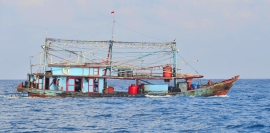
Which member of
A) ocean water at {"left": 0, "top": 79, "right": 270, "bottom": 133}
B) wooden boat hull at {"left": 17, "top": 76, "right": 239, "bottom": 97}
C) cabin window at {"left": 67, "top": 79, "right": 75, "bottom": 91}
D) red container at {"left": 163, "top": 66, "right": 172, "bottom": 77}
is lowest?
ocean water at {"left": 0, "top": 79, "right": 270, "bottom": 133}

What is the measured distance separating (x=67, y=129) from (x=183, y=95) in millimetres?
27296

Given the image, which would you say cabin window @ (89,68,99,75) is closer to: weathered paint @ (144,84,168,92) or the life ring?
the life ring

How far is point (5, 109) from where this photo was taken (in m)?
44.6

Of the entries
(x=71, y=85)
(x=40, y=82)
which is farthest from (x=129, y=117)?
(x=40, y=82)

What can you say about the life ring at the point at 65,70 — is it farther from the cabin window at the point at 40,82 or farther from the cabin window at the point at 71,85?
the cabin window at the point at 40,82

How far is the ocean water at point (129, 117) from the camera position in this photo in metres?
31.8

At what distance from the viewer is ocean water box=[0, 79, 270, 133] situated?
31781 mm

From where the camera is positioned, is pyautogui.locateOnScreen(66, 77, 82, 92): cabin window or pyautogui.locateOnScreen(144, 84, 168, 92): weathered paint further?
pyautogui.locateOnScreen(144, 84, 168, 92): weathered paint

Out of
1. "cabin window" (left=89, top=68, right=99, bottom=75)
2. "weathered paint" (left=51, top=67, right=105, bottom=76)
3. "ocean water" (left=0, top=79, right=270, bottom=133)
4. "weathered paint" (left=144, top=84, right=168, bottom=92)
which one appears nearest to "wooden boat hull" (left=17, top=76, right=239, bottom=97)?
"weathered paint" (left=144, top=84, right=168, bottom=92)

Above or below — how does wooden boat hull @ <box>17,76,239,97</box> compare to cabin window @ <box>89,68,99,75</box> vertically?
below

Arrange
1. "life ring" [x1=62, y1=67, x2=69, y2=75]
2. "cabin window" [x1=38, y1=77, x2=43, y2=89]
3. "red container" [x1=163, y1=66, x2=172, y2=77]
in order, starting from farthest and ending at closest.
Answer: "red container" [x1=163, y1=66, x2=172, y2=77], "cabin window" [x1=38, y1=77, x2=43, y2=89], "life ring" [x1=62, y1=67, x2=69, y2=75]

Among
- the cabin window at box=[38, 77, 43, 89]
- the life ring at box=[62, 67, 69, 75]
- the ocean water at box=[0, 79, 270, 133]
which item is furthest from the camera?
the cabin window at box=[38, 77, 43, 89]

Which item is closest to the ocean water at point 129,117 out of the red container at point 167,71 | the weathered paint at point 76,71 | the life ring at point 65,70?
the weathered paint at point 76,71

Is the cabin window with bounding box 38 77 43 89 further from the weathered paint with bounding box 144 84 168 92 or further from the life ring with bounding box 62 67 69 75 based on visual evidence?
the weathered paint with bounding box 144 84 168 92
